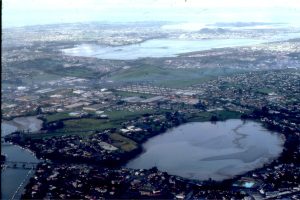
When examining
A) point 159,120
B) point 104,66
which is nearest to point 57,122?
point 159,120

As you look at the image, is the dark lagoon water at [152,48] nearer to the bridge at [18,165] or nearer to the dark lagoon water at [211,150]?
the dark lagoon water at [211,150]

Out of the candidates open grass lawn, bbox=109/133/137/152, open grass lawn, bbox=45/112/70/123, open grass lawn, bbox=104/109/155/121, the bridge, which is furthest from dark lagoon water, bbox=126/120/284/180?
open grass lawn, bbox=45/112/70/123

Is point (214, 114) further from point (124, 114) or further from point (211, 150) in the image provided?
point (211, 150)

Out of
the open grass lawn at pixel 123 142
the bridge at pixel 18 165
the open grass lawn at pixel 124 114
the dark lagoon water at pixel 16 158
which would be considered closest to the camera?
the dark lagoon water at pixel 16 158

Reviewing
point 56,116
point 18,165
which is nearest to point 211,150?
point 18,165

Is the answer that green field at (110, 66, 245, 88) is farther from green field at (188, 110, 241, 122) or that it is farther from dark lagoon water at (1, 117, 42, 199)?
dark lagoon water at (1, 117, 42, 199)

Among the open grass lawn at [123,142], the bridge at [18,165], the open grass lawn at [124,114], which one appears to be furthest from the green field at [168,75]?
the bridge at [18,165]

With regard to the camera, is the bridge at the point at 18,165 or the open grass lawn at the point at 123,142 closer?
the bridge at the point at 18,165
